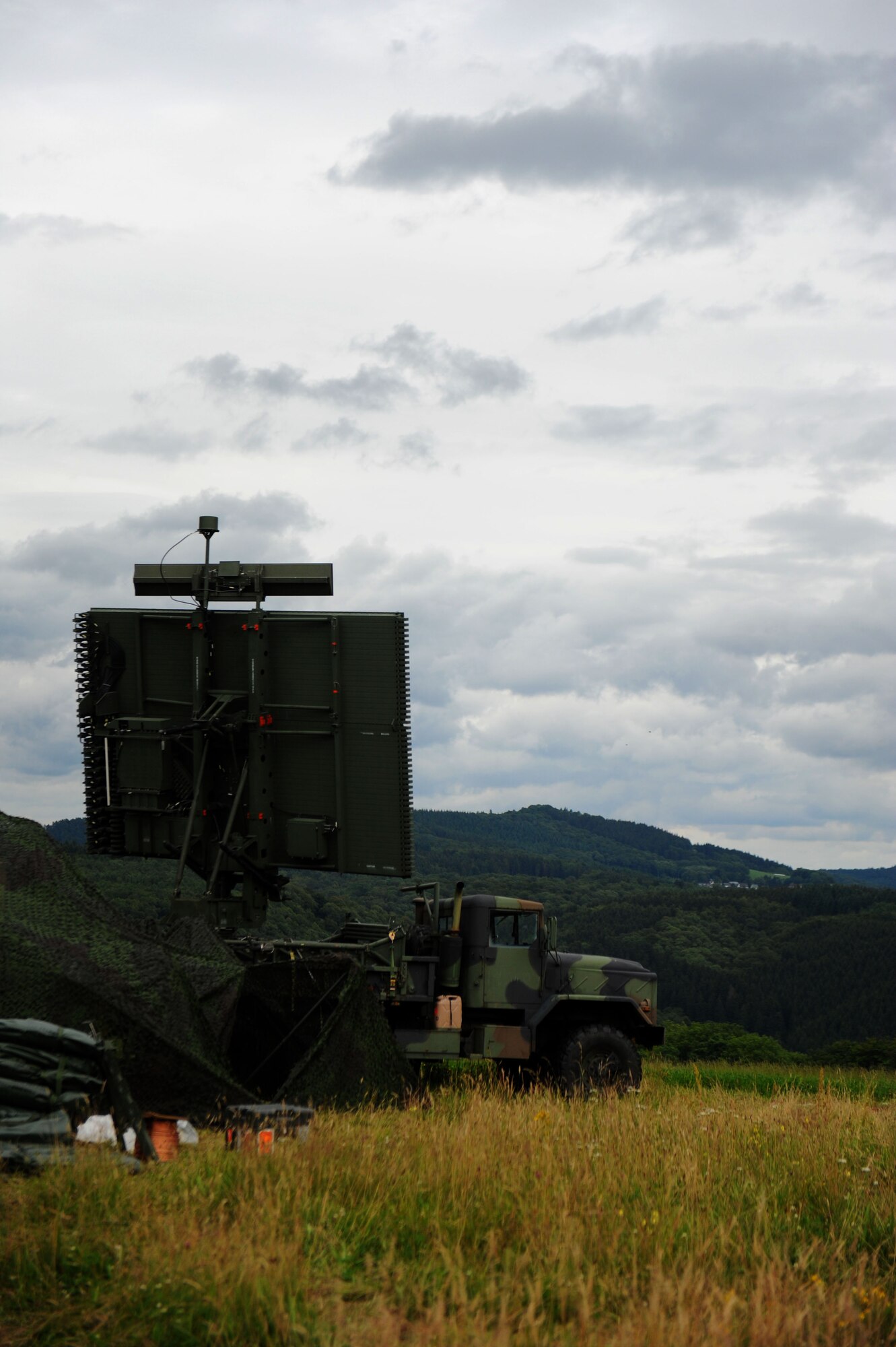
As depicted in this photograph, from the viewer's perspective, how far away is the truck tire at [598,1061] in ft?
51.8

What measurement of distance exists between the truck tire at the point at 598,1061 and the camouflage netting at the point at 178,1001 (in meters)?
4.08

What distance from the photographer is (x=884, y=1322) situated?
6.36m

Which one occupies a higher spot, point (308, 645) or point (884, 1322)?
point (308, 645)

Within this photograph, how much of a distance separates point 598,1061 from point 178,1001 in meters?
7.12

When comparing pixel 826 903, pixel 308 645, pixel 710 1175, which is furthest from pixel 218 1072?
pixel 826 903

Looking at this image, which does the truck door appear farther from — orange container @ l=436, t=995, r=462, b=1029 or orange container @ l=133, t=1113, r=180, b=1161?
orange container @ l=133, t=1113, r=180, b=1161

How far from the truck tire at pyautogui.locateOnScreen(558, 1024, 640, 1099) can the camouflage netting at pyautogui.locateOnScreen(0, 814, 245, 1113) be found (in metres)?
5.80

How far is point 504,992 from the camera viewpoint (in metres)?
15.9

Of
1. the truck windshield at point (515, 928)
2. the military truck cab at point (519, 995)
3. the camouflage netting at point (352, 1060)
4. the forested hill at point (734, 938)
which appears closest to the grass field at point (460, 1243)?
the camouflage netting at point (352, 1060)

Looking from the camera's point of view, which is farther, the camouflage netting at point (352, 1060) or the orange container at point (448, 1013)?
the orange container at point (448, 1013)

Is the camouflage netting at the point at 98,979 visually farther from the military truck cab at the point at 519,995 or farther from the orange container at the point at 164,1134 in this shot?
the military truck cab at the point at 519,995

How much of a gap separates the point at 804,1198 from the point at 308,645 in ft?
33.1

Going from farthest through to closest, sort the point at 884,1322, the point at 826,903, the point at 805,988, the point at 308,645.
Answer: the point at 826,903 → the point at 805,988 → the point at 308,645 → the point at 884,1322

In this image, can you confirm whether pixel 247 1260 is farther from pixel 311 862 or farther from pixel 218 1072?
pixel 311 862
